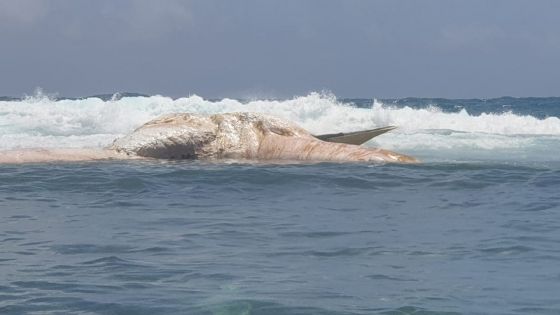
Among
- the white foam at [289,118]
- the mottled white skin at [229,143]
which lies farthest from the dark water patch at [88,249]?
the white foam at [289,118]

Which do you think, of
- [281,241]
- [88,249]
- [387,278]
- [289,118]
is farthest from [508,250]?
[289,118]

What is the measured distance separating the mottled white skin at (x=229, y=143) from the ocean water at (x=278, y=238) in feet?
2.52

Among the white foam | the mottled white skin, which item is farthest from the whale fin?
the white foam

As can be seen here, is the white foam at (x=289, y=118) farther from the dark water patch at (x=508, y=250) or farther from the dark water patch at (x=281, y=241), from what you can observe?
the dark water patch at (x=508, y=250)

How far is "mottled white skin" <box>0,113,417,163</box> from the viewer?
14500 millimetres

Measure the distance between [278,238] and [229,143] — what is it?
7.46 metres

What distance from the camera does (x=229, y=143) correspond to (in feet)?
50.0

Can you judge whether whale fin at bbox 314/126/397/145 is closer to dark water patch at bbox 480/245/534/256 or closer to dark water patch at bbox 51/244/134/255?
dark water patch at bbox 480/245/534/256

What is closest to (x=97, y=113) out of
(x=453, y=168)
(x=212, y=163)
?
(x=212, y=163)

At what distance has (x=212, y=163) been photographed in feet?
46.4

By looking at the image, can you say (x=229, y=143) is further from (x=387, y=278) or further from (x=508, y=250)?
(x=387, y=278)

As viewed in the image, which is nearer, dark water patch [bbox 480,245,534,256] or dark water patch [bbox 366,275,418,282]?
dark water patch [bbox 366,275,418,282]

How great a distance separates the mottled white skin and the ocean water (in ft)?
2.52

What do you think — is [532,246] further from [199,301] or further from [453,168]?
[453,168]
